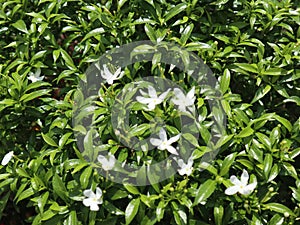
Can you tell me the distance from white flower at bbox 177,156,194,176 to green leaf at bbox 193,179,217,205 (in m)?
0.08

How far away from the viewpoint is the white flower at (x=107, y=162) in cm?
211

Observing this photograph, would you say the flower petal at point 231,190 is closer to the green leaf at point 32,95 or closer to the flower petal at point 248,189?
the flower petal at point 248,189

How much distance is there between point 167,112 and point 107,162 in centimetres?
32

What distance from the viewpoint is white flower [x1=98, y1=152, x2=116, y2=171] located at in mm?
2105

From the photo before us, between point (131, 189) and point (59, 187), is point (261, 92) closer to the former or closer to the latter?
point (131, 189)

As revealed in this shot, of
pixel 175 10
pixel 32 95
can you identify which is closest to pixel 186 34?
pixel 175 10

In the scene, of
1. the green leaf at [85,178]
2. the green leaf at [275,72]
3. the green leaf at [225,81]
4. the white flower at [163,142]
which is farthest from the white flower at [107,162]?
the green leaf at [275,72]

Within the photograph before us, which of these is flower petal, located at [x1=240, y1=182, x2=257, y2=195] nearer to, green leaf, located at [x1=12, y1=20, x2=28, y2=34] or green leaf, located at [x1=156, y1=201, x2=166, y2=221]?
green leaf, located at [x1=156, y1=201, x2=166, y2=221]

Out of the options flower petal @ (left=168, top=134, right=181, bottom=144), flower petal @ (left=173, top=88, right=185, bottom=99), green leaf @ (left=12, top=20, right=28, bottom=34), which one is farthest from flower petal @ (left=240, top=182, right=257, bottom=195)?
green leaf @ (left=12, top=20, right=28, bottom=34)

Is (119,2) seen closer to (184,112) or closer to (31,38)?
(31,38)

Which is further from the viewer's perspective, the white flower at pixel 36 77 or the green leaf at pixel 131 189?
the white flower at pixel 36 77

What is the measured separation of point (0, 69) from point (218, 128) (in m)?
1.05

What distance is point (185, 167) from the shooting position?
2123mm

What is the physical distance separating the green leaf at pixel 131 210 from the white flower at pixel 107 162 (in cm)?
16
